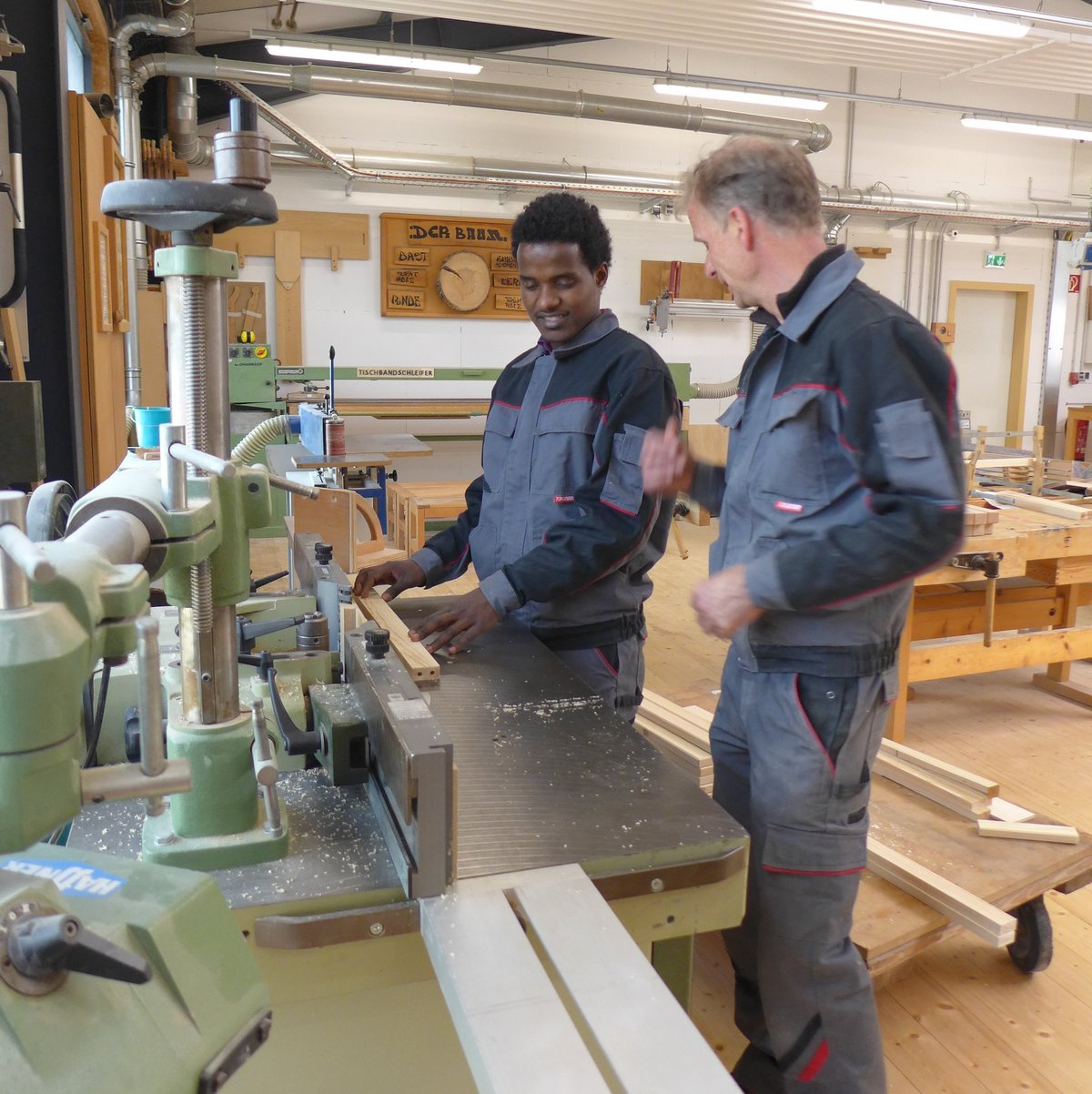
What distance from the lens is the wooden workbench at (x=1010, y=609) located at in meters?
2.99

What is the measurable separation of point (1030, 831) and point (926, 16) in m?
4.06

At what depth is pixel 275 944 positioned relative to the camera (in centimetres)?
84

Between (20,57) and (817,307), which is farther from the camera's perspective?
(20,57)

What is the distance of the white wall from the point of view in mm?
7070

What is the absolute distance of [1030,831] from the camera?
2113 mm

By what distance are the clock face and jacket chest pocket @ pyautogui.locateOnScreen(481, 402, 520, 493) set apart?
5.71 meters

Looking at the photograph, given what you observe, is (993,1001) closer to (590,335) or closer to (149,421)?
(590,335)

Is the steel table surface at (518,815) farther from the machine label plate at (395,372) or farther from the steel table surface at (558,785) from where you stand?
the machine label plate at (395,372)

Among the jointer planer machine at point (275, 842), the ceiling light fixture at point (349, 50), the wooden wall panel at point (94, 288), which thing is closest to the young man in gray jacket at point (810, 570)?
the jointer planer machine at point (275, 842)

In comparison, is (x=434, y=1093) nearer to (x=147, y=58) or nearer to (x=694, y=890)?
(x=694, y=890)

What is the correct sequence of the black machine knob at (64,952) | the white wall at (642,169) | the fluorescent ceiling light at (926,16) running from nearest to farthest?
the black machine knob at (64,952), the fluorescent ceiling light at (926,16), the white wall at (642,169)

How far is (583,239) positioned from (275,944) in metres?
1.25

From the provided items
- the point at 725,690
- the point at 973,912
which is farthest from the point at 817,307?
the point at 973,912

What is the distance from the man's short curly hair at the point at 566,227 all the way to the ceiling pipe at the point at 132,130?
12.0 ft
